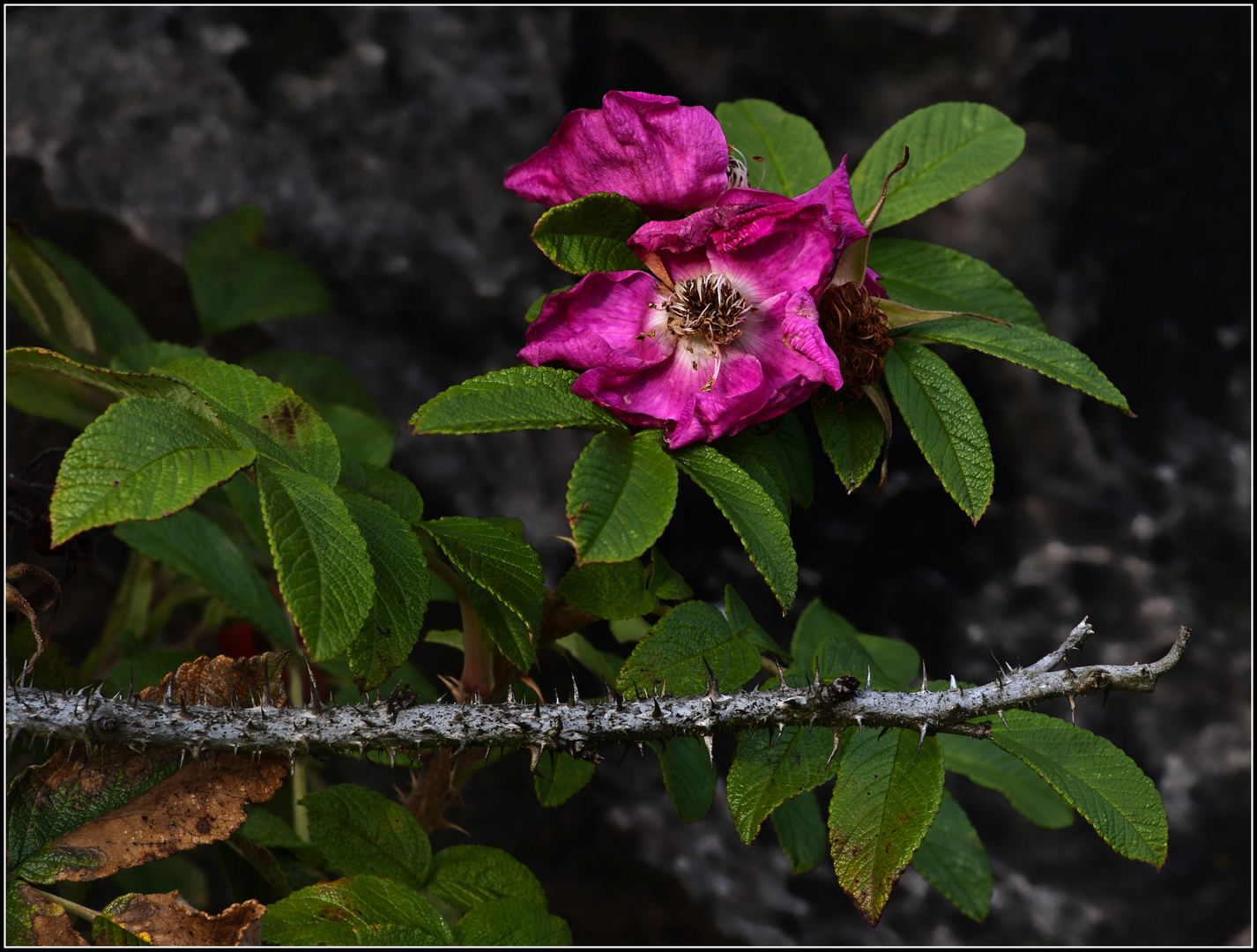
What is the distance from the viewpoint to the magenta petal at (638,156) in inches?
29.4

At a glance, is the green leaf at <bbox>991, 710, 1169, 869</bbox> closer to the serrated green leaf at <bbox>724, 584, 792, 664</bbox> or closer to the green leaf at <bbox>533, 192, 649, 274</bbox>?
the serrated green leaf at <bbox>724, 584, 792, 664</bbox>

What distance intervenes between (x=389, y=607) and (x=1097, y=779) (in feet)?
1.96

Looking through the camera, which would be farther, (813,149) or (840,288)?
(813,149)

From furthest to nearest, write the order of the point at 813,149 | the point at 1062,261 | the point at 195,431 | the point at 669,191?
the point at 1062,261, the point at 813,149, the point at 669,191, the point at 195,431

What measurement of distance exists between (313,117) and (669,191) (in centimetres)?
121

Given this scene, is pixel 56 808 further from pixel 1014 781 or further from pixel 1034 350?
pixel 1014 781

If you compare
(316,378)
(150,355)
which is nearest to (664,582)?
(150,355)

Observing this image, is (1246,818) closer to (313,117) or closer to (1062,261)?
(1062,261)

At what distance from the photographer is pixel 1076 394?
1572 mm

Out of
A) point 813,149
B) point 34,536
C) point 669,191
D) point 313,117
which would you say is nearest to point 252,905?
point 34,536

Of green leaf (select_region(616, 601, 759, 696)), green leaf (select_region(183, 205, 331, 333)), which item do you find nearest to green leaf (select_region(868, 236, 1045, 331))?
green leaf (select_region(616, 601, 759, 696))

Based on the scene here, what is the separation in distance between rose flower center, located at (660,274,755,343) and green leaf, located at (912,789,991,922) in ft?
2.18

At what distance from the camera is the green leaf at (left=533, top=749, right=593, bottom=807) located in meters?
0.90

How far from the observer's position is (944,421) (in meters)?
0.80
